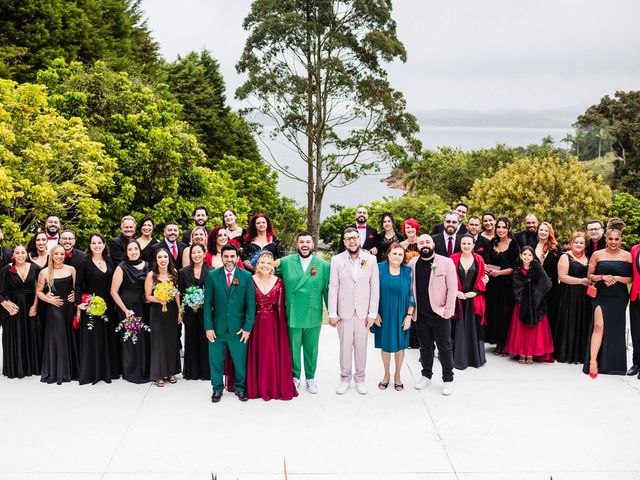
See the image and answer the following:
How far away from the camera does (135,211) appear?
18.3 metres

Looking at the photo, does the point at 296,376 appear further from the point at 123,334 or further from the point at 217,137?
the point at 217,137

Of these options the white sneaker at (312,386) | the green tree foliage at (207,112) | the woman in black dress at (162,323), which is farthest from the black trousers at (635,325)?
the green tree foliage at (207,112)

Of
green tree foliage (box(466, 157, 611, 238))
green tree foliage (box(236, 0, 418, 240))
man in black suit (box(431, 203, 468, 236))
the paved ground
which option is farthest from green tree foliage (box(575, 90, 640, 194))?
the paved ground

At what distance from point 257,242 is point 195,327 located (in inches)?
52.3

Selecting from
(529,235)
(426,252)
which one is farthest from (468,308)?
(529,235)

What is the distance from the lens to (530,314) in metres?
7.77

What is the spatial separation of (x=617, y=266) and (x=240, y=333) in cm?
458

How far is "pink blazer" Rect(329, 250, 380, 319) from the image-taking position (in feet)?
22.5

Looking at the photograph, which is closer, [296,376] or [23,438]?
[23,438]

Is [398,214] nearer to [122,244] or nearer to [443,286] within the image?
[122,244]

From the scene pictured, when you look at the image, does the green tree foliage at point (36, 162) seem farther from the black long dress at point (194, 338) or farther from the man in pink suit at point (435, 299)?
the man in pink suit at point (435, 299)

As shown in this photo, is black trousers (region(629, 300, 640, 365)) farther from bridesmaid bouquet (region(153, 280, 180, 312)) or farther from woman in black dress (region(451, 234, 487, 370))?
bridesmaid bouquet (region(153, 280, 180, 312))

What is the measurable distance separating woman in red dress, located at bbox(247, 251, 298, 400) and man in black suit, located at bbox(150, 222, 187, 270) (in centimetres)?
173

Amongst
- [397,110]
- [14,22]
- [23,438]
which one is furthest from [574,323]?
[14,22]
